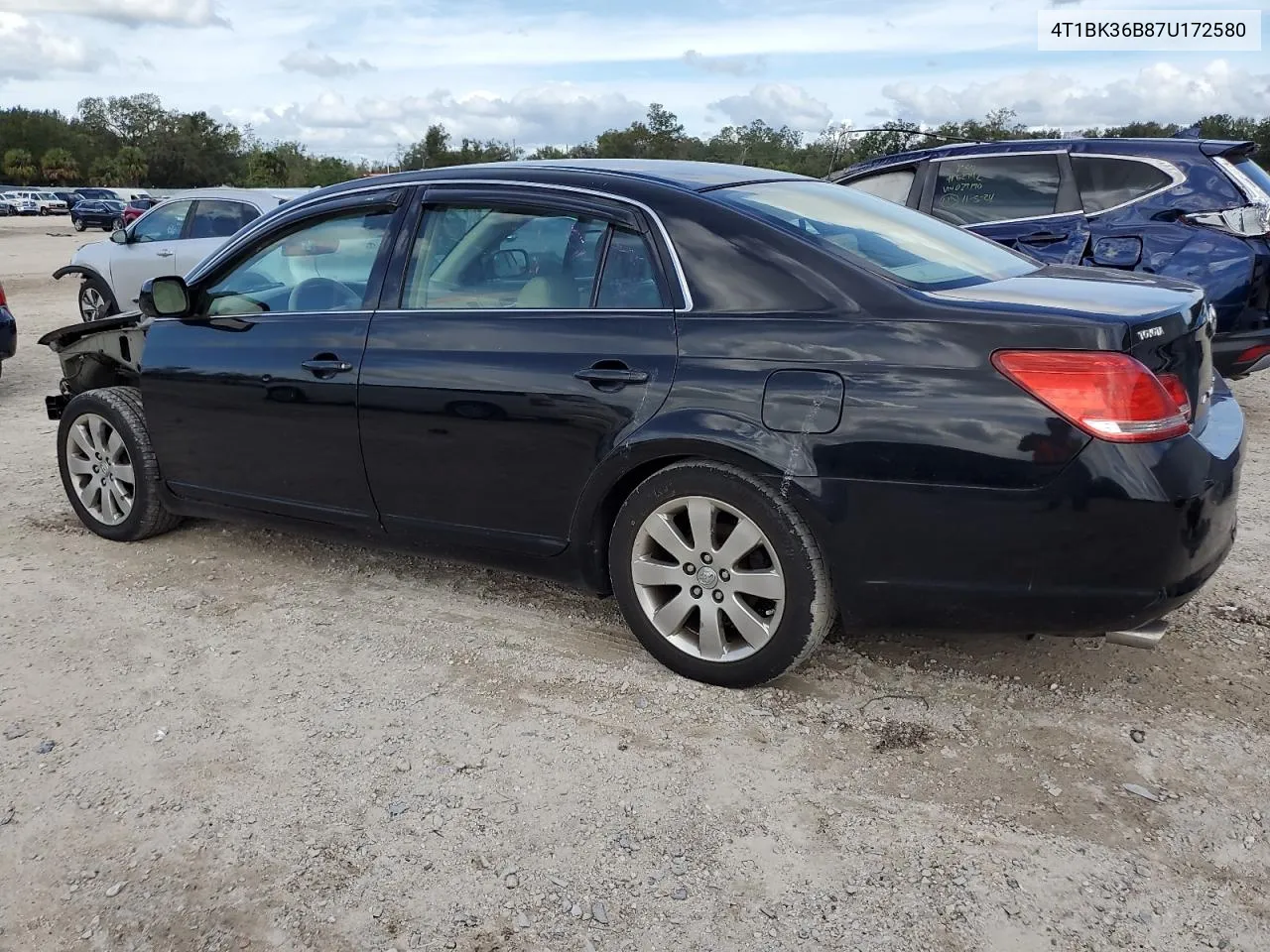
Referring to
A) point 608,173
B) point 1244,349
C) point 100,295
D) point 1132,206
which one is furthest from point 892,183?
point 100,295

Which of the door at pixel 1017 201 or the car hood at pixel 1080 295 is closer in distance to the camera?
the car hood at pixel 1080 295

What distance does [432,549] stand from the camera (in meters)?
3.91

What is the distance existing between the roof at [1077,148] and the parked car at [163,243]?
6396mm

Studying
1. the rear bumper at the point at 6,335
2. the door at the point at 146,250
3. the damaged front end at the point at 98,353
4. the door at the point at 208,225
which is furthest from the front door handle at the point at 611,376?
the door at the point at 146,250

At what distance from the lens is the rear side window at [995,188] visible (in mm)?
7109

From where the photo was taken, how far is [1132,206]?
6645 mm

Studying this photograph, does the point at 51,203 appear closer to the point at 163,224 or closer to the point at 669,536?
the point at 163,224

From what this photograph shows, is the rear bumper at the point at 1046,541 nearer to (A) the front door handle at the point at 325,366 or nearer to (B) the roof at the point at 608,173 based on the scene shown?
(B) the roof at the point at 608,173

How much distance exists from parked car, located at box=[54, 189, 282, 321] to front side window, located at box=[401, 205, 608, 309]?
25.6ft

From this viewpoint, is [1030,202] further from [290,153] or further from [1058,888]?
[290,153]

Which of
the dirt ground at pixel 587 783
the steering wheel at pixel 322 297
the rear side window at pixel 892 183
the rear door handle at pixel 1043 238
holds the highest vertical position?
the rear side window at pixel 892 183

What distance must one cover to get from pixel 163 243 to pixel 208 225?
58cm

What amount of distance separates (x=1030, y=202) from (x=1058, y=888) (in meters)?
5.74

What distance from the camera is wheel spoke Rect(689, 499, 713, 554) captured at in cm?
320
